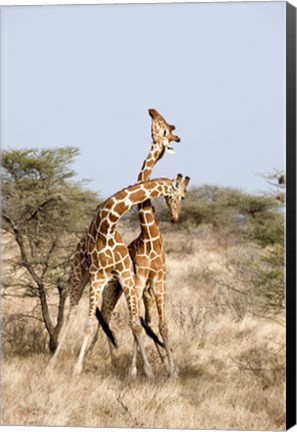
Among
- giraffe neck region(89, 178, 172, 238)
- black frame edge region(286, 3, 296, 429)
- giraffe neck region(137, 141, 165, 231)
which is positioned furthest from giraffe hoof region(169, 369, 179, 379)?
giraffe neck region(89, 178, 172, 238)

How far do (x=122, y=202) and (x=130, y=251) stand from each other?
0.54 m

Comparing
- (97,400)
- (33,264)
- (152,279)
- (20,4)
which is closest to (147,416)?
(97,400)

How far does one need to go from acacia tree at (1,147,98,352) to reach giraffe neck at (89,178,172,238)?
51.7 inches

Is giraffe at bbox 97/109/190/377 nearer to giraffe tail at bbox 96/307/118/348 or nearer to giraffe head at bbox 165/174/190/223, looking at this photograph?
giraffe head at bbox 165/174/190/223

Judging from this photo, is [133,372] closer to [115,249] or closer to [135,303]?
[135,303]

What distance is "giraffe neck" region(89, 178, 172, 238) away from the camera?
819 cm

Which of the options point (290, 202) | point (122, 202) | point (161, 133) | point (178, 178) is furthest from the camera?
point (161, 133)

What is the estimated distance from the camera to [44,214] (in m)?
9.67

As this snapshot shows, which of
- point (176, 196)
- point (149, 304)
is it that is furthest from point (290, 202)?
point (149, 304)

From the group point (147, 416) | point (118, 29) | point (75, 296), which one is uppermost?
point (118, 29)

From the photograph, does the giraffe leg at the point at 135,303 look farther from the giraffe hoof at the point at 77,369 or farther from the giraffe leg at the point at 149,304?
the giraffe hoof at the point at 77,369

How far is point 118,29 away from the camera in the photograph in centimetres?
967

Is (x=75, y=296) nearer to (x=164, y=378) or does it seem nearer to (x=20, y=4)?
(x=164, y=378)

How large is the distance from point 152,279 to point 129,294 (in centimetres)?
28
